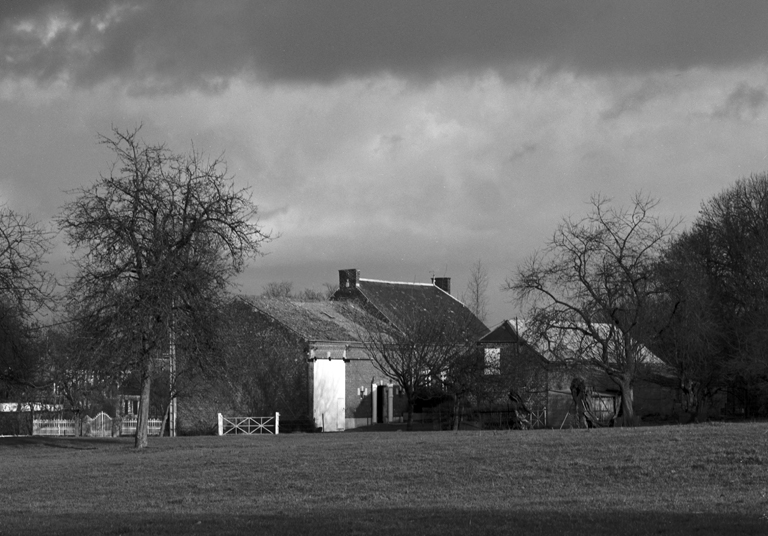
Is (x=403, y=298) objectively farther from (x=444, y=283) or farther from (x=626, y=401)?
(x=626, y=401)

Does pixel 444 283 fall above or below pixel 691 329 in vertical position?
above

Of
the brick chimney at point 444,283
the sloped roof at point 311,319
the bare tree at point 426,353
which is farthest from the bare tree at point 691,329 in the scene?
the brick chimney at point 444,283

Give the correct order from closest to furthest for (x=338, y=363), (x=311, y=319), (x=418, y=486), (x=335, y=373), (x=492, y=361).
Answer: (x=418, y=486) → (x=492, y=361) → (x=335, y=373) → (x=338, y=363) → (x=311, y=319)

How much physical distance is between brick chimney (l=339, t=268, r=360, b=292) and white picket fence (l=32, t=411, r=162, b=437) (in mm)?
17534

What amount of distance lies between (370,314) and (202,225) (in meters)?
29.4

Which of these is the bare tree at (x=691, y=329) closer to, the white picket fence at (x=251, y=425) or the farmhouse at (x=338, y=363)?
the farmhouse at (x=338, y=363)

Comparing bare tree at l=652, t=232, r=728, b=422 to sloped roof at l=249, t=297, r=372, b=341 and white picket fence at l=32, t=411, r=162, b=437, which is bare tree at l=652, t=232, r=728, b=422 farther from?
white picket fence at l=32, t=411, r=162, b=437

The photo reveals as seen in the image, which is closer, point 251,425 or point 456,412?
point 251,425

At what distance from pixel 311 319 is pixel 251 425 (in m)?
10.3

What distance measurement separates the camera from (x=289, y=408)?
4734cm

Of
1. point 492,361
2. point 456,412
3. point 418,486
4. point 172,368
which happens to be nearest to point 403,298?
point 492,361

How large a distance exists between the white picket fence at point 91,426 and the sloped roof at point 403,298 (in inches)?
617

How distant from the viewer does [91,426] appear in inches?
1922

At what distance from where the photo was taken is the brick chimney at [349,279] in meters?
63.2
